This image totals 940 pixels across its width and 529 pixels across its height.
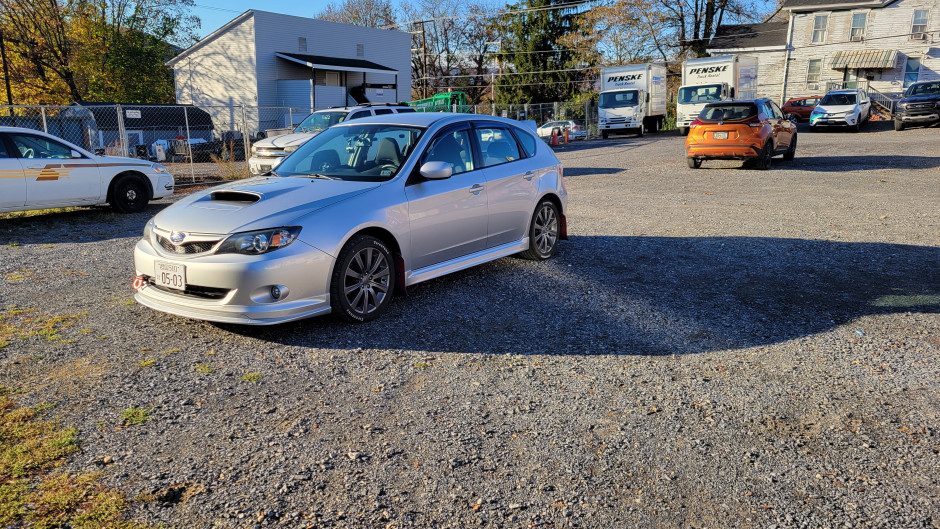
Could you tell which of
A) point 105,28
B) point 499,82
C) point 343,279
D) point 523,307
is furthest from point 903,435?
point 499,82

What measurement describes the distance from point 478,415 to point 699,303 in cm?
308

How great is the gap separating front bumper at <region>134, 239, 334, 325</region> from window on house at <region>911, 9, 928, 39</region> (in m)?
51.5

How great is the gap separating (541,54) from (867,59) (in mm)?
22988

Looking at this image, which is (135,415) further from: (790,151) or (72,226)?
(790,151)

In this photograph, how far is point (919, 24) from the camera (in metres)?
44.8

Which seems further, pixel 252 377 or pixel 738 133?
pixel 738 133

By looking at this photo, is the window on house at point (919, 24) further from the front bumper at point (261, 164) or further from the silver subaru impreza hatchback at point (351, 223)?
the silver subaru impreza hatchback at point (351, 223)

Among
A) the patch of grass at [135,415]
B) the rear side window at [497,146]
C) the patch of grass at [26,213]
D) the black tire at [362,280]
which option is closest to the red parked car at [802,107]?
the rear side window at [497,146]

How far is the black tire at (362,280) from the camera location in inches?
214

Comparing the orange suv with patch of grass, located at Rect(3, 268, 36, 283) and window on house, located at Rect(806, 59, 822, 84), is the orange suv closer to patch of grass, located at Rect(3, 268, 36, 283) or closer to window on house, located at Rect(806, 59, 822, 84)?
patch of grass, located at Rect(3, 268, 36, 283)

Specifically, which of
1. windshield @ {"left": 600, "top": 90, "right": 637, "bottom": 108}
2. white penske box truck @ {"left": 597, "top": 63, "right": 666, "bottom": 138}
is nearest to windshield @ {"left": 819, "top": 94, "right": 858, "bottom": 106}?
white penske box truck @ {"left": 597, "top": 63, "right": 666, "bottom": 138}

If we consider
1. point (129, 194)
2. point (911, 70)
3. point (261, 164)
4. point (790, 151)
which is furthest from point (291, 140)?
point (911, 70)

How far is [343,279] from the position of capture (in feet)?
17.8

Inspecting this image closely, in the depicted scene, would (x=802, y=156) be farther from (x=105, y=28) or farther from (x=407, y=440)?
(x=105, y=28)
